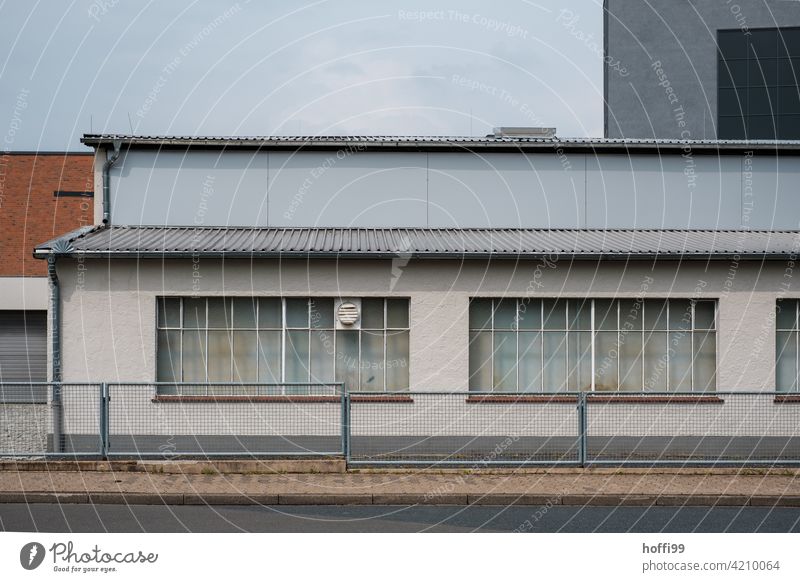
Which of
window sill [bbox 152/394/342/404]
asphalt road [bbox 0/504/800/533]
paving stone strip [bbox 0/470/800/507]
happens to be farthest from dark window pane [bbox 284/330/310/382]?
asphalt road [bbox 0/504/800/533]

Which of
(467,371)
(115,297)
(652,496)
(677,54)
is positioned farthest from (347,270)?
(677,54)

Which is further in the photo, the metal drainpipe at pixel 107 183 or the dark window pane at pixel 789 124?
the dark window pane at pixel 789 124

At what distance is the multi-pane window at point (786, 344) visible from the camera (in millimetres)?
19719

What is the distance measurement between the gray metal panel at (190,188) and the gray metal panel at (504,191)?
154 inches

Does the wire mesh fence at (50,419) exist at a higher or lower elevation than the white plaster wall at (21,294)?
lower

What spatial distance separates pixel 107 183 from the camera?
22.3 meters

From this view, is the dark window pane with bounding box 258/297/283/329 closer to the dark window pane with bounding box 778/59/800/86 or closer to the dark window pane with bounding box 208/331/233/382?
the dark window pane with bounding box 208/331/233/382

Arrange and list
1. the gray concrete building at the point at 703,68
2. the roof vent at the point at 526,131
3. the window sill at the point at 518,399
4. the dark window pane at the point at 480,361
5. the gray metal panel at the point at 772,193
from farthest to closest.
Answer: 1. the gray concrete building at the point at 703,68
2. the roof vent at the point at 526,131
3. the gray metal panel at the point at 772,193
4. the dark window pane at the point at 480,361
5. the window sill at the point at 518,399

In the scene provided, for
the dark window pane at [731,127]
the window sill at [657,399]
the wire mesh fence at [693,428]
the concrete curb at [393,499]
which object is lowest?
the concrete curb at [393,499]

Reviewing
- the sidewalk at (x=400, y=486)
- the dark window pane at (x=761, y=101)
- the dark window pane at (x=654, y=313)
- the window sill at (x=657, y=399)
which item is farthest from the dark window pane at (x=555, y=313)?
the dark window pane at (x=761, y=101)

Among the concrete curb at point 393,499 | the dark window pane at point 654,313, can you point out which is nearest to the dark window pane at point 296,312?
the concrete curb at point 393,499

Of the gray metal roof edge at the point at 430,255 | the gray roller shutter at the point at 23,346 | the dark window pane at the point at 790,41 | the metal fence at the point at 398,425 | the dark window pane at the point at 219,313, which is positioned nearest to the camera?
the metal fence at the point at 398,425

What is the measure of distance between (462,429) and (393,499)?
377 centimetres

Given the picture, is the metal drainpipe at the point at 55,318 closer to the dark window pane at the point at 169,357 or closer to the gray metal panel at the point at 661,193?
the dark window pane at the point at 169,357
